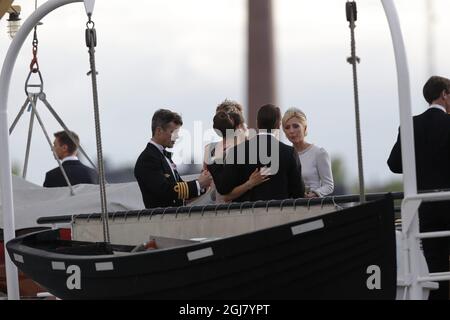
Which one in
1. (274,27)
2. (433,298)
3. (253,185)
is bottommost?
(433,298)

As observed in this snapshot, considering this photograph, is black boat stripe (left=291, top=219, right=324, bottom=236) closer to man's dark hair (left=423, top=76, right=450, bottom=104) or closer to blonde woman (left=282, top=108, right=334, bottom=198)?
man's dark hair (left=423, top=76, right=450, bottom=104)

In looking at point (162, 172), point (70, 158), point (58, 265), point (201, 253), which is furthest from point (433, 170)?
point (70, 158)

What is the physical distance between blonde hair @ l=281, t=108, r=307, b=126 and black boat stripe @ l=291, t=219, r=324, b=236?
2.50 metres

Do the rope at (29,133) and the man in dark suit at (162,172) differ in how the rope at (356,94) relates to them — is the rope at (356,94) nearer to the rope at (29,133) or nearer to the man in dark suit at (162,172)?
the man in dark suit at (162,172)

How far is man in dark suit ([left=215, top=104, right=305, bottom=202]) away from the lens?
30.6ft

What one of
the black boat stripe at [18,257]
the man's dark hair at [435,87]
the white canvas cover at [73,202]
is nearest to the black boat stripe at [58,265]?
the black boat stripe at [18,257]

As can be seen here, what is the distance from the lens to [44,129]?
13.4 m

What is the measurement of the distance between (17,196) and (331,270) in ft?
18.6

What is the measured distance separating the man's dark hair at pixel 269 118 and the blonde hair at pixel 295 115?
110 centimetres

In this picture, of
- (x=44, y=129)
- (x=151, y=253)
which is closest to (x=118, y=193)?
(x=44, y=129)

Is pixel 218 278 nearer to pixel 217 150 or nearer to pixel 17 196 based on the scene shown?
pixel 217 150

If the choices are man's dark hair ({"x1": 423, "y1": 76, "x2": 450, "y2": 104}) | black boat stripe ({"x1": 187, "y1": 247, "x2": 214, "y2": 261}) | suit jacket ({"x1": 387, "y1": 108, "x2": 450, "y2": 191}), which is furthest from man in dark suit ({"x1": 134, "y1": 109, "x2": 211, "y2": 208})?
black boat stripe ({"x1": 187, "y1": 247, "x2": 214, "y2": 261})

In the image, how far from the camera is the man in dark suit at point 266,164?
9320 mm
